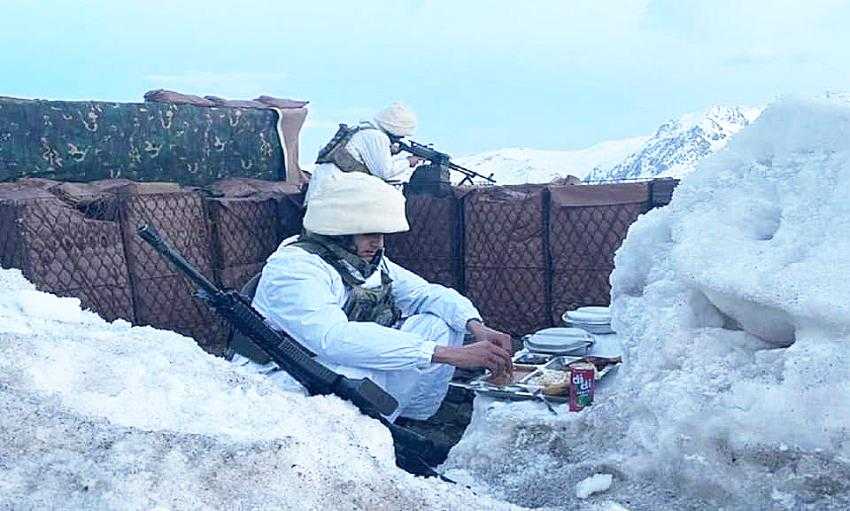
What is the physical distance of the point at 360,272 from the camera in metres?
3.37

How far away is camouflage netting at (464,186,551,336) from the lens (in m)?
5.25

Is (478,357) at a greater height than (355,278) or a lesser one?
lesser

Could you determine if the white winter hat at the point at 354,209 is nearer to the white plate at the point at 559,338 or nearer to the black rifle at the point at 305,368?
the black rifle at the point at 305,368

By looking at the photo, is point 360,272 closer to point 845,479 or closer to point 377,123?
point 845,479

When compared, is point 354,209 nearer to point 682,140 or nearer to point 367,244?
point 367,244

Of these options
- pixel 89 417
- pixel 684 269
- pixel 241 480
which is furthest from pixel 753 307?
pixel 89 417

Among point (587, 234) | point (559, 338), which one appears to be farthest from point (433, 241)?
point (559, 338)

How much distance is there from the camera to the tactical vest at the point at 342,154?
18.9 feet

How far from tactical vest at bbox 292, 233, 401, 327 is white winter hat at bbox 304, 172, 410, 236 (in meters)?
0.06

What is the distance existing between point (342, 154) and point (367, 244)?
258 centimetres

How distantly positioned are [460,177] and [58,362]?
16.3ft

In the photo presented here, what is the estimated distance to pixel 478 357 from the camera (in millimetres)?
2967

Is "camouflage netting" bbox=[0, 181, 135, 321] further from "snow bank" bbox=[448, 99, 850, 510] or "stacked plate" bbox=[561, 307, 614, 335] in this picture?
"snow bank" bbox=[448, 99, 850, 510]

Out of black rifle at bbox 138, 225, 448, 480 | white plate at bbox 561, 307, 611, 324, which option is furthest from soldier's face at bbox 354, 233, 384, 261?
white plate at bbox 561, 307, 611, 324
